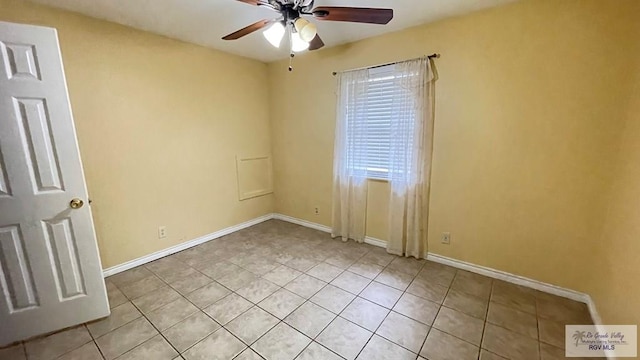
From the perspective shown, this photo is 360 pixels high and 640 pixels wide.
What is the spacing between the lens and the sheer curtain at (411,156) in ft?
8.39

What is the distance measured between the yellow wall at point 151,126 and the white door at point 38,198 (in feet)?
2.28

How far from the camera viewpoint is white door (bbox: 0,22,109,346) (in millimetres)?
1570

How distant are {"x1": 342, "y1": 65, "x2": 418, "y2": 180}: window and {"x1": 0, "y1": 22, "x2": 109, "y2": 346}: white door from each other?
257 cm

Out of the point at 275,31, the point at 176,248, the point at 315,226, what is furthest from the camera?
the point at 315,226

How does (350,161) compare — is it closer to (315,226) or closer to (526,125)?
(315,226)

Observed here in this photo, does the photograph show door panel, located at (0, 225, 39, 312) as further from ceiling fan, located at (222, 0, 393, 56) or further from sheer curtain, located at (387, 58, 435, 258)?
sheer curtain, located at (387, 58, 435, 258)

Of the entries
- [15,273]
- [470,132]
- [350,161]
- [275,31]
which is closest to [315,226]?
[350,161]

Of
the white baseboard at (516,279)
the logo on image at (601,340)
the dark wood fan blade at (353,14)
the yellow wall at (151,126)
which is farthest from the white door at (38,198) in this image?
the logo on image at (601,340)

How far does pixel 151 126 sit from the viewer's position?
2734 millimetres

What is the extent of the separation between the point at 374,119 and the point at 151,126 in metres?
2.55

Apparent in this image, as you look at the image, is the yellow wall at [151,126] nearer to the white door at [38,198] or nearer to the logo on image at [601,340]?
the white door at [38,198]

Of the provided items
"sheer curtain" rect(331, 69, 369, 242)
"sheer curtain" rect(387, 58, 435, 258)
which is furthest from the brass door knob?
"sheer curtain" rect(387, 58, 435, 258)

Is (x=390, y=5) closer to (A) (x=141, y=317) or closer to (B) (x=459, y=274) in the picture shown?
(B) (x=459, y=274)

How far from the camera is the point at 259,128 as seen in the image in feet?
12.8
